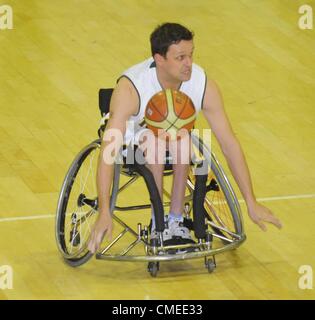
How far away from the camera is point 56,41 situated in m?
9.61

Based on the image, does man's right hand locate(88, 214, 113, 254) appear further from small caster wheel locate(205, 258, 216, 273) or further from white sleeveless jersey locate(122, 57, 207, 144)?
small caster wheel locate(205, 258, 216, 273)

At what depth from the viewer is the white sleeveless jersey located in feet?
19.3

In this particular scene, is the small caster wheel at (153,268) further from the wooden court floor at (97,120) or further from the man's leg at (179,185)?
the man's leg at (179,185)

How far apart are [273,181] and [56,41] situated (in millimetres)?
2964

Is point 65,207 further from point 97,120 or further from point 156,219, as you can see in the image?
point 97,120

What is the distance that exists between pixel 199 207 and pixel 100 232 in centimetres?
54

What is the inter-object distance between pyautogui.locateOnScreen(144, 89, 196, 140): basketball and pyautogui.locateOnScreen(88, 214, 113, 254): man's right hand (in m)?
0.50

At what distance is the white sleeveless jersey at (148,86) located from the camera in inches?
232

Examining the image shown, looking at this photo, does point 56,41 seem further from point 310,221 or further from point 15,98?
point 310,221

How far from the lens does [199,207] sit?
5879 mm

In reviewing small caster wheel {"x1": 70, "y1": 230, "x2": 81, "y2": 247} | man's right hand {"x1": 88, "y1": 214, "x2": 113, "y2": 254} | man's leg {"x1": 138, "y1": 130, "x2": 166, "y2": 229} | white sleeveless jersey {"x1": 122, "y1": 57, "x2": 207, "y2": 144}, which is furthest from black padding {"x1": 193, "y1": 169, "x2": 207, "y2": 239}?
small caster wheel {"x1": 70, "y1": 230, "x2": 81, "y2": 247}

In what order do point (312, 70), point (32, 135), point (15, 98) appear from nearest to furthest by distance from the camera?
point (32, 135)
point (15, 98)
point (312, 70)

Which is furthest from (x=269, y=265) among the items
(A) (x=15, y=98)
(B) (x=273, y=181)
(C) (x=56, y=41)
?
(C) (x=56, y=41)

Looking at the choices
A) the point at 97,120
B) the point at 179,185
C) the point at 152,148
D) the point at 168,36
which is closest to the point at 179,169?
the point at 179,185
